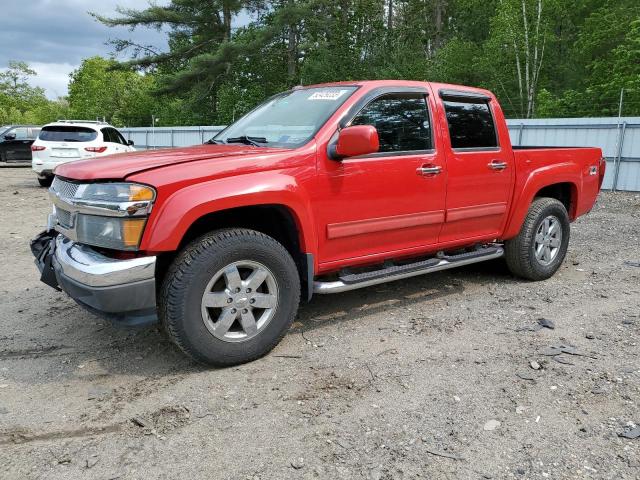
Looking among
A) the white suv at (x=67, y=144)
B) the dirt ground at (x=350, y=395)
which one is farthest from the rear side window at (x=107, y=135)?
the dirt ground at (x=350, y=395)

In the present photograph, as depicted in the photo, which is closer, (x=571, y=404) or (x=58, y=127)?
(x=571, y=404)

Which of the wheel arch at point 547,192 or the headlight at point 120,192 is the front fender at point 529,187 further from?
the headlight at point 120,192

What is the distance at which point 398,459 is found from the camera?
2.53m

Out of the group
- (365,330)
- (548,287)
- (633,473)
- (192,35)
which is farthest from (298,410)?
(192,35)

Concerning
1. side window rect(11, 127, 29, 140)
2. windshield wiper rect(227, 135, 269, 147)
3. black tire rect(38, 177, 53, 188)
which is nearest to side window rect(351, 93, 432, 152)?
windshield wiper rect(227, 135, 269, 147)

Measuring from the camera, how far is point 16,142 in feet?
71.1

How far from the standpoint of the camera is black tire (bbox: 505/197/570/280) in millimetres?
5258

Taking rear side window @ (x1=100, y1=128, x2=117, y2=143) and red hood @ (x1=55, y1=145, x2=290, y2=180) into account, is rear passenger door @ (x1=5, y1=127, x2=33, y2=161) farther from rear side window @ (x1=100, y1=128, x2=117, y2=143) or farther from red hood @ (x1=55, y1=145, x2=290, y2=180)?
red hood @ (x1=55, y1=145, x2=290, y2=180)

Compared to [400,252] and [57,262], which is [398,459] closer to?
[400,252]

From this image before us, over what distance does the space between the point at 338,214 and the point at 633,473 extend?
2247mm

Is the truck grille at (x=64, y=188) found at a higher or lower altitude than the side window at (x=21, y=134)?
lower

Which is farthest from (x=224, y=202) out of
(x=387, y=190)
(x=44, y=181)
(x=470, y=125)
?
(x=44, y=181)

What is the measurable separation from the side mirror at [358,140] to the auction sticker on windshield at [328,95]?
0.64 meters

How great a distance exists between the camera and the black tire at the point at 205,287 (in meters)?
3.21
